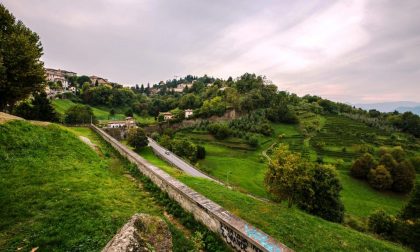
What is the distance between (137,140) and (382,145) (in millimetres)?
70206

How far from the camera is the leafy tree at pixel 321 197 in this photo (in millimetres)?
25344

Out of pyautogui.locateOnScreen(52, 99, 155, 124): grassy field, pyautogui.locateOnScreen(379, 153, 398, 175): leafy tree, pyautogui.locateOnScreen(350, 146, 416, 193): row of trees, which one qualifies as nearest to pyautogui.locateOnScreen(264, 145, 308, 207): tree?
pyautogui.locateOnScreen(350, 146, 416, 193): row of trees

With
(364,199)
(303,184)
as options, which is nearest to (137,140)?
(303,184)

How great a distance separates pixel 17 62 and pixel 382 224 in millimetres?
40544

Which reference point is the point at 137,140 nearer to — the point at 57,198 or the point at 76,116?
the point at 76,116

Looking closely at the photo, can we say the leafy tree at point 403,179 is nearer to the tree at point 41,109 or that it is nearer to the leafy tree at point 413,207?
the leafy tree at point 413,207

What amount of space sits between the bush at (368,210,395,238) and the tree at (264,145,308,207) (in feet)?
41.0

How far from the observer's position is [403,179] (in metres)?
45.3

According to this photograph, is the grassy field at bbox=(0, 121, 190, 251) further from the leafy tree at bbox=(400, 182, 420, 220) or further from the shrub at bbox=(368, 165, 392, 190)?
the shrub at bbox=(368, 165, 392, 190)

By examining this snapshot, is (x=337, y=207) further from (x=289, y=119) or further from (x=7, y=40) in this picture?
(x=289, y=119)

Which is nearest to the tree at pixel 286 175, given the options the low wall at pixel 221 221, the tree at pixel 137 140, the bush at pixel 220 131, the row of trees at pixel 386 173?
the low wall at pixel 221 221

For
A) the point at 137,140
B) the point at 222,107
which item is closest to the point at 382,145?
the point at 222,107

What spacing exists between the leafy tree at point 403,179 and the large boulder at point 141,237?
56506 mm

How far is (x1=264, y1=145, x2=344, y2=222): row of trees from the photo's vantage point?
22120 millimetres
